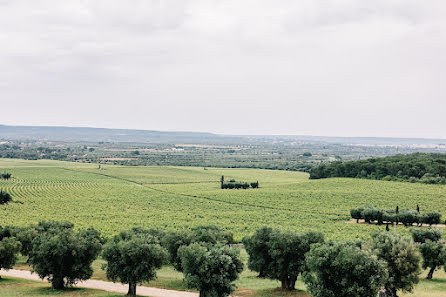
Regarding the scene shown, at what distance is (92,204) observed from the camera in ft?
398

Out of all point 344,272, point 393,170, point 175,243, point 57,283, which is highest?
point 393,170

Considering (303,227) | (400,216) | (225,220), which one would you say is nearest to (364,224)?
(400,216)

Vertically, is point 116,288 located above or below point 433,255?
below

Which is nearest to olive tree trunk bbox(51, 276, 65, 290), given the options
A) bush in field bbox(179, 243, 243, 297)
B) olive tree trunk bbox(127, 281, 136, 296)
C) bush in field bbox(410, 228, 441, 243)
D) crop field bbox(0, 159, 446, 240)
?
olive tree trunk bbox(127, 281, 136, 296)

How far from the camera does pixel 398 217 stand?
311ft

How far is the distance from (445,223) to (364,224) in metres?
17.3

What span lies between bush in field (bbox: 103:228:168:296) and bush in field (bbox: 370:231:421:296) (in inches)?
813

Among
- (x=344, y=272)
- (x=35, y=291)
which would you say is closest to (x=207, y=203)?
(x=35, y=291)

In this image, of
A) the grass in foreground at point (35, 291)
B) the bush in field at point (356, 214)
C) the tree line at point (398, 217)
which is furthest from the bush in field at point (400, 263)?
the bush in field at point (356, 214)

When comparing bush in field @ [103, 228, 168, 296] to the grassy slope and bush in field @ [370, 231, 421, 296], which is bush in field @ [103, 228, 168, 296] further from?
bush in field @ [370, 231, 421, 296]

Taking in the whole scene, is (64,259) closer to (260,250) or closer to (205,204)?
(260,250)

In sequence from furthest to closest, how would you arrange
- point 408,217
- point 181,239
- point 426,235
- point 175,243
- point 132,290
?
point 408,217
point 426,235
point 181,239
point 175,243
point 132,290

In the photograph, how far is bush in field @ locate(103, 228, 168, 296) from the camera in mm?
42688

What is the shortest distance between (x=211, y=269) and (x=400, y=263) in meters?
16.9
